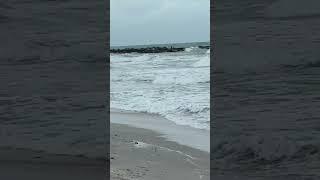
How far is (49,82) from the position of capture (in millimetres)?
2035

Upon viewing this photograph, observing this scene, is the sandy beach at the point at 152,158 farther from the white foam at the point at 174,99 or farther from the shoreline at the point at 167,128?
the white foam at the point at 174,99

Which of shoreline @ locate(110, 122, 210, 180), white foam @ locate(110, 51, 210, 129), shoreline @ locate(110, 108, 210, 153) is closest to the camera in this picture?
shoreline @ locate(110, 122, 210, 180)

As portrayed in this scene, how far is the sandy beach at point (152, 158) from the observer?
3.25 meters

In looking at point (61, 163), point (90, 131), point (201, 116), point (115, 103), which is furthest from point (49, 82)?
point (115, 103)

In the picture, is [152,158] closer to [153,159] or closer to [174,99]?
[153,159]

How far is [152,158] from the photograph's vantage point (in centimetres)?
383

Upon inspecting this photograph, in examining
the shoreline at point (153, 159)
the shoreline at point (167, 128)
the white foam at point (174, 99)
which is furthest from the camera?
the white foam at point (174, 99)

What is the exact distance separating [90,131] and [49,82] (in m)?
0.27

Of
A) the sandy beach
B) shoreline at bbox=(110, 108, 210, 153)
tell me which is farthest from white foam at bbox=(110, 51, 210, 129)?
the sandy beach

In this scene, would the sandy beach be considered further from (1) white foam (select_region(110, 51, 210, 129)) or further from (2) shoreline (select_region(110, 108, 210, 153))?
(1) white foam (select_region(110, 51, 210, 129))

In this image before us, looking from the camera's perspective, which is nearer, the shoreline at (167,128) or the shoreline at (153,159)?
the shoreline at (153,159)

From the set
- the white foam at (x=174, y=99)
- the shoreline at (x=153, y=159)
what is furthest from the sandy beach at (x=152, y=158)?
the white foam at (x=174, y=99)

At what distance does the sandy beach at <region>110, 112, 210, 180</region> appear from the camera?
10.7ft

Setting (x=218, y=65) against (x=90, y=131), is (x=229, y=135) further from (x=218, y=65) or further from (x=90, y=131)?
(x=90, y=131)
